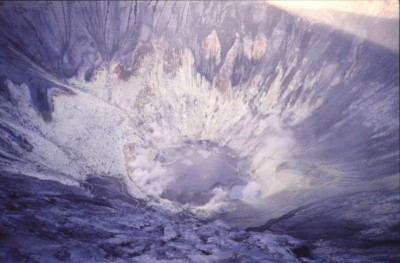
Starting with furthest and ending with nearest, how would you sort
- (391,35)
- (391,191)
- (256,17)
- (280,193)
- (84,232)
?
(256,17)
(391,35)
(280,193)
(391,191)
(84,232)

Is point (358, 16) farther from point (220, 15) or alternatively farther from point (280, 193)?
point (280, 193)

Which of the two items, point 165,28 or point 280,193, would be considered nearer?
point 280,193

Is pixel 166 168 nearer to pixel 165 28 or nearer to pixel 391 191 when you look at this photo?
pixel 165 28

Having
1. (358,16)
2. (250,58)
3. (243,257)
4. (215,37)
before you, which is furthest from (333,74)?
(243,257)

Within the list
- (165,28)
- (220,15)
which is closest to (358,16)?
(220,15)

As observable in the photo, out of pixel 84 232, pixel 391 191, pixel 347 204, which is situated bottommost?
pixel 84 232

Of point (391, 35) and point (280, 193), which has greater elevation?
point (391, 35)

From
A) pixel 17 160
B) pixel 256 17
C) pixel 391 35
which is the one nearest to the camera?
pixel 17 160
